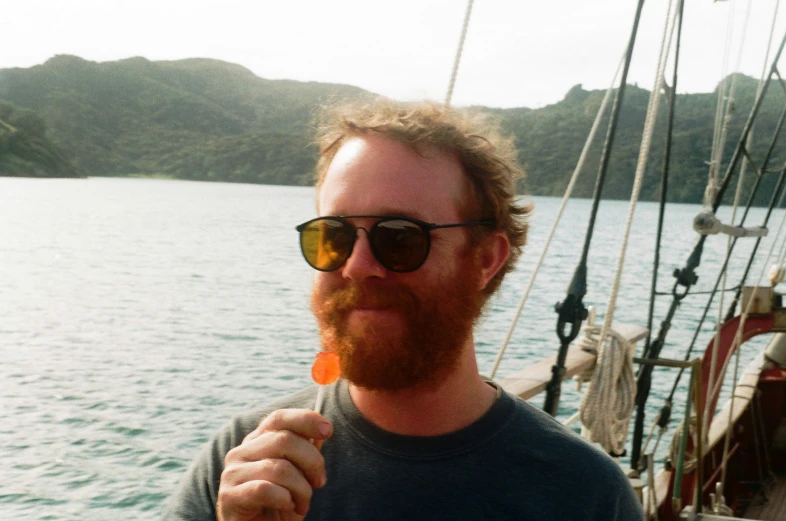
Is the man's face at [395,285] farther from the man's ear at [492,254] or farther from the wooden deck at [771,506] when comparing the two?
the wooden deck at [771,506]

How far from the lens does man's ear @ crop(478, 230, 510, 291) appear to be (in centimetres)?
168

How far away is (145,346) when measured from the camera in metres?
20.8

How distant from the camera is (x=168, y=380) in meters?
17.6

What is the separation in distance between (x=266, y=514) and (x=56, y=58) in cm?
17343

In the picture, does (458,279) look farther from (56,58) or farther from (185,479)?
(56,58)

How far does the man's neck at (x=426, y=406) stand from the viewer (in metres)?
1.54

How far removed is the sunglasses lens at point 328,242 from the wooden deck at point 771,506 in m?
5.21

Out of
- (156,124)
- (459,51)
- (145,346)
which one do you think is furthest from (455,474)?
(156,124)

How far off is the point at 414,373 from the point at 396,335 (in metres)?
0.09

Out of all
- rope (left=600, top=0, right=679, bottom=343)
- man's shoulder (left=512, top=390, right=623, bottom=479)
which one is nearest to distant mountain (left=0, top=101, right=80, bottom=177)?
rope (left=600, top=0, right=679, bottom=343)

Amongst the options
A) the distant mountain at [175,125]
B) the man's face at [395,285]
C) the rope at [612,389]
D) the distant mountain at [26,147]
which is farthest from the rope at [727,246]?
the distant mountain at [26,147]

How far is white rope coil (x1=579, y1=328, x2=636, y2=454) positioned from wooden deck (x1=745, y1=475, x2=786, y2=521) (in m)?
2.78

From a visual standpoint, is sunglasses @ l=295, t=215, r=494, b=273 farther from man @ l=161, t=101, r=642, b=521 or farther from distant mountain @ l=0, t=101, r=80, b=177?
distant mountain @ l=0, t=101, r=80, b=177

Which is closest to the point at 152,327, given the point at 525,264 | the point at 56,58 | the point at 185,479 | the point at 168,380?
the point at 168,380
